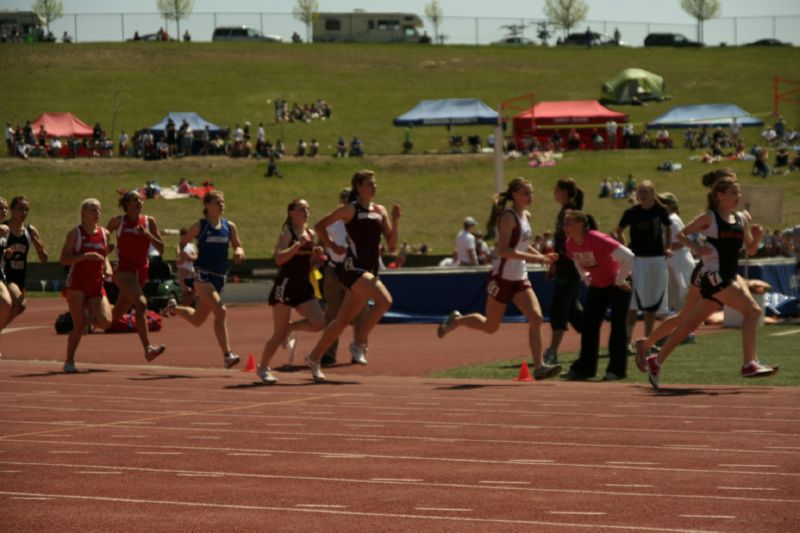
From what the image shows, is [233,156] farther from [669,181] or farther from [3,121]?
[669,181]

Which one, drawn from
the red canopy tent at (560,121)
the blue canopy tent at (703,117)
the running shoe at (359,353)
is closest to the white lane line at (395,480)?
the running shoe at (359,353)

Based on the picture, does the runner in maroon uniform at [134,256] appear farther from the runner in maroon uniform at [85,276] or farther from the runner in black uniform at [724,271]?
the runner in black uniform at [724,271]

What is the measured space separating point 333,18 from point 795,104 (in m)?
42.9

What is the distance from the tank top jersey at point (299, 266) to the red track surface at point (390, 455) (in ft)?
3.54

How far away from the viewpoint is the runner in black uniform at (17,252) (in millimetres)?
16203

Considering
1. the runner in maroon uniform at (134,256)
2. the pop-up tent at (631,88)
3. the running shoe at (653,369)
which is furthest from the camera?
the pop-up tent at (631,88)

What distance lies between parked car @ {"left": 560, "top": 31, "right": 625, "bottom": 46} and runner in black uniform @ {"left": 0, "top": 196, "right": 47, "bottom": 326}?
282 feet

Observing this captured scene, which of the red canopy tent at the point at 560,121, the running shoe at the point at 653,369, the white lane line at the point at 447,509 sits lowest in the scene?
the running shoe at the point at 653,369

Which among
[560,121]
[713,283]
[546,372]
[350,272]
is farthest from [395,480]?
[560,121]

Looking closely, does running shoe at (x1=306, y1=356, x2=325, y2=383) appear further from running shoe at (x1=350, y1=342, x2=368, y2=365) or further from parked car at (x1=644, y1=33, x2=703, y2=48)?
parked car at (x1=644, y1=33, x2=703, y2=48)

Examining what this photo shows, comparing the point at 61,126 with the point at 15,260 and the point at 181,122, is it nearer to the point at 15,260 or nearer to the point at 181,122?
the point at 181,122

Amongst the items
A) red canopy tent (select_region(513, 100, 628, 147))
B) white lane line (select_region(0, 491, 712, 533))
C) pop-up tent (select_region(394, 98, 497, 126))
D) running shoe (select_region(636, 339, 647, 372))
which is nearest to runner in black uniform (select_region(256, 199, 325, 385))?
running shoe (select_region(636, 339, 647, 372))

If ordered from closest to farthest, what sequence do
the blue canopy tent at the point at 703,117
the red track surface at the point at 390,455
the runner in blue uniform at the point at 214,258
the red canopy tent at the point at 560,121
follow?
the red track surface at the point at 390,455, the runner in blue uniform at the point at 214,258, the blue canopy tent at the point at 703,117, the red canopy tent at the point at 560,121

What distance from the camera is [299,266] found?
13625 mm
